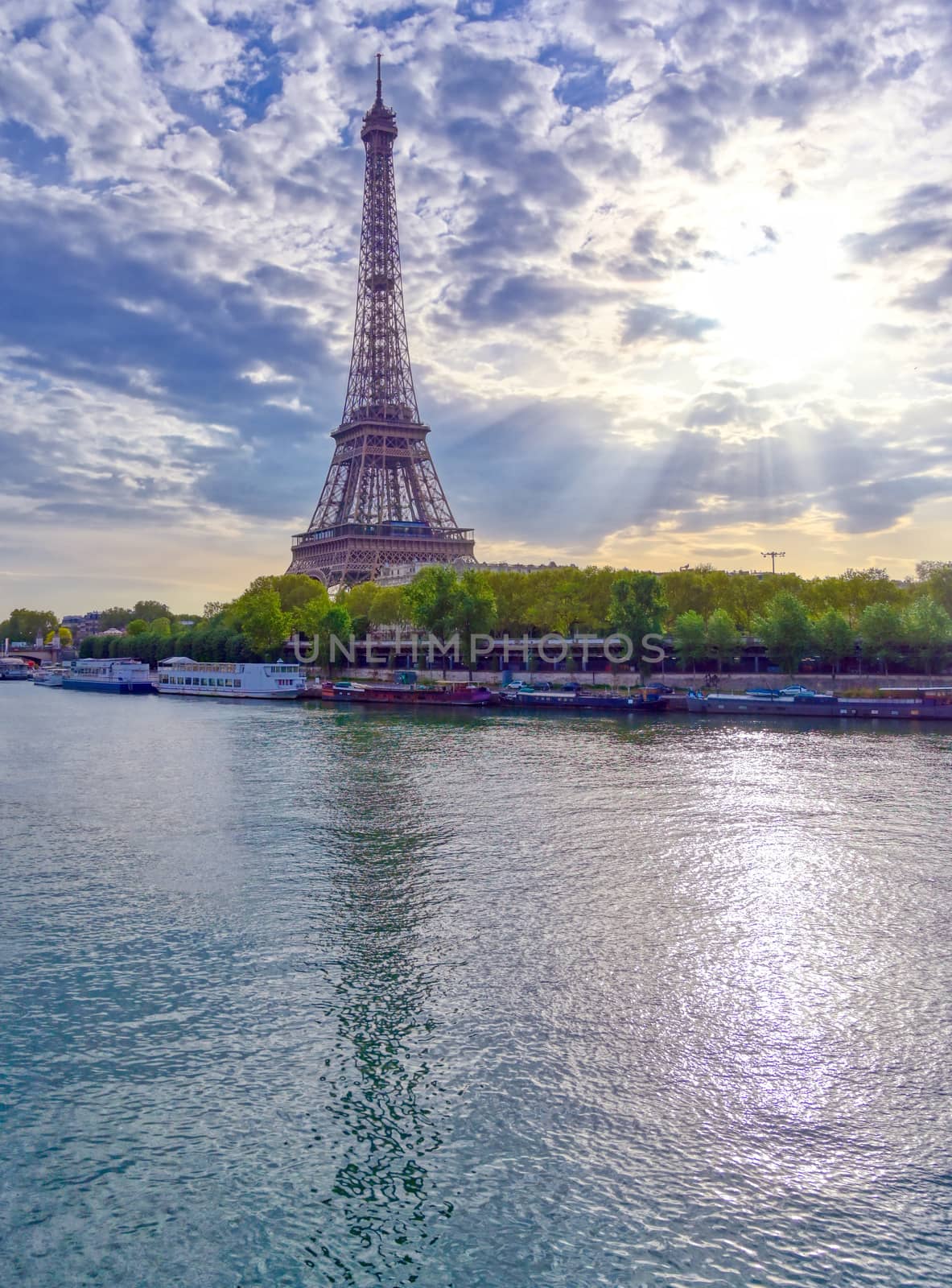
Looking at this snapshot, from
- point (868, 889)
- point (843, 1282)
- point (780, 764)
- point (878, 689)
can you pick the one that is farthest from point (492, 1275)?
point (878, 689)

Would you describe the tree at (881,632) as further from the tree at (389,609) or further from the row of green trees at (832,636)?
the tree at (389,609)

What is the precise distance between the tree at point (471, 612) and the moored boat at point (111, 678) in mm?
34798

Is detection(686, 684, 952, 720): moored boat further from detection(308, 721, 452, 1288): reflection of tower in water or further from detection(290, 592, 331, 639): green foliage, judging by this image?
detection(308, 721, 452, 1288): reflection of tower in water

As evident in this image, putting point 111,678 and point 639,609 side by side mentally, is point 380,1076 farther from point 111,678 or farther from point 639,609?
point 111,678

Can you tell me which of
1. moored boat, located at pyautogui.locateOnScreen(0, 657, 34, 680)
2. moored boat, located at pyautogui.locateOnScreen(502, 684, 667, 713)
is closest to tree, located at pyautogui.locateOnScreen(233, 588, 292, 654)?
moored boat, located at pyautogui.locateOnScreen(502, 684, 667, 713)

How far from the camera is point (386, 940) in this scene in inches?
759

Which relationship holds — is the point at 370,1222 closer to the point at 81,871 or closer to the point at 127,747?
the point at 81,871

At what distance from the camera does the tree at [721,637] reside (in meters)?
81.1

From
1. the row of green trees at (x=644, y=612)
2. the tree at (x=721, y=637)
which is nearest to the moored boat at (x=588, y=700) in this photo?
the tree at (x=721, y=637)

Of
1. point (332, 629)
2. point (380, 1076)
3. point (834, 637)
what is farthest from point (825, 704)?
point (380, 1076)

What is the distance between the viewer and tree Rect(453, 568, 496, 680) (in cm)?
8783

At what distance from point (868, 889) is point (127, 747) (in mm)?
37483

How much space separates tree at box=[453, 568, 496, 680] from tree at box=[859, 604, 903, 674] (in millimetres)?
31503

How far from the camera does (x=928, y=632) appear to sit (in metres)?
74.7
